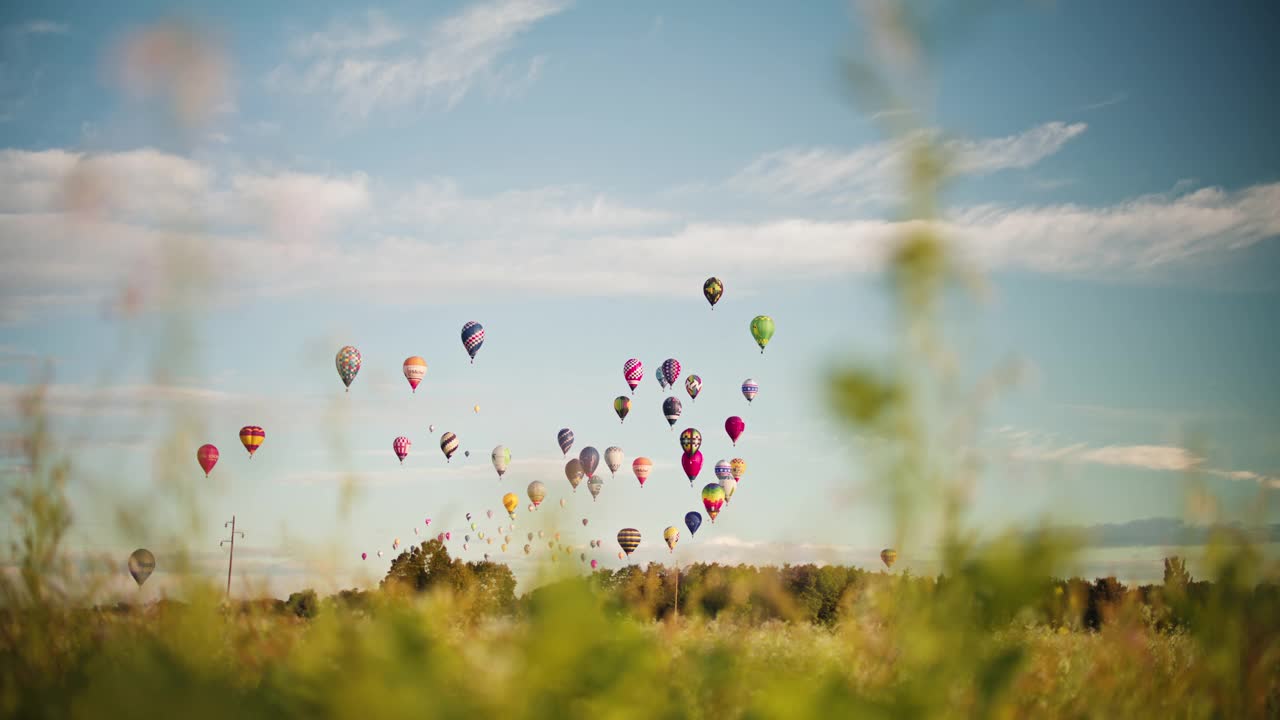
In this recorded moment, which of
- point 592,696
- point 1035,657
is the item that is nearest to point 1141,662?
point 1035,657

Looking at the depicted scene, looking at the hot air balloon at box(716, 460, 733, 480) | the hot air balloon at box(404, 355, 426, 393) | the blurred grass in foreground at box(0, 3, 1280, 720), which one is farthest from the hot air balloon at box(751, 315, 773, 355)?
the blurred grass in foreground at box(0, 3, 1280, 720)

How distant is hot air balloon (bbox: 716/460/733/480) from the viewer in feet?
207

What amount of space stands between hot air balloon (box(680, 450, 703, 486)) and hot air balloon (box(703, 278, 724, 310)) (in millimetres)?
9988

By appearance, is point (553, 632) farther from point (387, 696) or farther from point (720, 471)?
point (720, 471)

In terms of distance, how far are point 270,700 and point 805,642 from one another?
4786mm

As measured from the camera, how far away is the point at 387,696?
47.9 inches

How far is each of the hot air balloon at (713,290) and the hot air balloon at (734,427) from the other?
7819mm

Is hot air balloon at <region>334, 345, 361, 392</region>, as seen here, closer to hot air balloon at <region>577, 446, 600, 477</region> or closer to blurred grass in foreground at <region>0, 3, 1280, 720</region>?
hot air balloon at <region>577, 446, 600, 477</region>

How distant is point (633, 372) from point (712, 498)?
994 cm

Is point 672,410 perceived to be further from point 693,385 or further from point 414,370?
point 414,370

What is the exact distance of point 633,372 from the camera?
199ft

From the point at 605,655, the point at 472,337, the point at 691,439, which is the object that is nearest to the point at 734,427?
the point at 691,439

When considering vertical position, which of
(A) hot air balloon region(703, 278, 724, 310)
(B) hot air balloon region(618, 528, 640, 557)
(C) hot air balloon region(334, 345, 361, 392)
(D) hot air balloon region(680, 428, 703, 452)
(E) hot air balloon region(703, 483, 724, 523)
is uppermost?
(A) hot air balloon region(703, 278, 724, 310)

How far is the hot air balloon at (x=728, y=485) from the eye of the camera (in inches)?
2424
